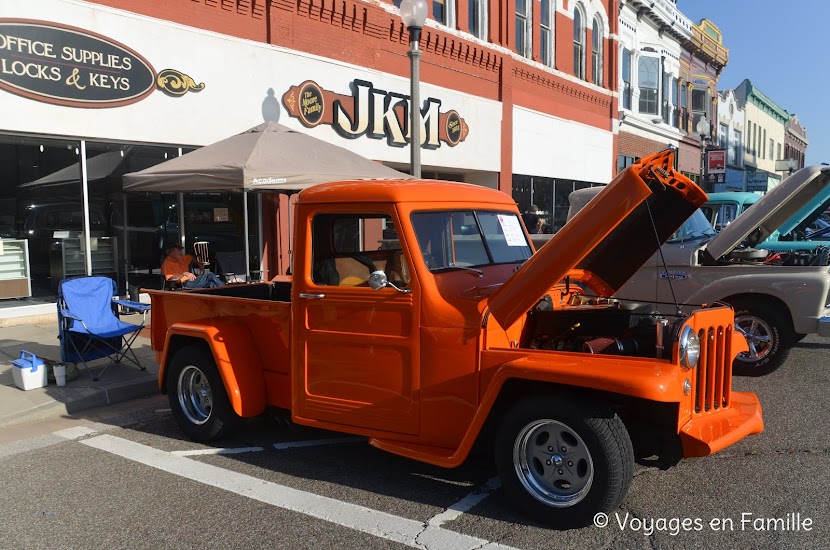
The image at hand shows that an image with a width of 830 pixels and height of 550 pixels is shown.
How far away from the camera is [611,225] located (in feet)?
11.7

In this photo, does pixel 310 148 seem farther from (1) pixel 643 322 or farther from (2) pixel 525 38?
(2) pixel 525 38

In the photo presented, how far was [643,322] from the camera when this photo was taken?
4.12 meters

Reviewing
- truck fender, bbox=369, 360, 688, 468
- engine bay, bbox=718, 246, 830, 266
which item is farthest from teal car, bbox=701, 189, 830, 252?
truck fender, bbox=369, 360, 688, 468

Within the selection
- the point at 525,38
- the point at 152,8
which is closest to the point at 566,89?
the point at 525,38

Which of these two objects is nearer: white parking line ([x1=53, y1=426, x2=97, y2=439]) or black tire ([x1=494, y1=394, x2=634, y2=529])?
black tire ([x1=494, y1=394, x2=634, y2=529])

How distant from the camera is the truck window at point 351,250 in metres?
4.34

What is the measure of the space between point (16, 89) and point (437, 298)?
25.0 feet

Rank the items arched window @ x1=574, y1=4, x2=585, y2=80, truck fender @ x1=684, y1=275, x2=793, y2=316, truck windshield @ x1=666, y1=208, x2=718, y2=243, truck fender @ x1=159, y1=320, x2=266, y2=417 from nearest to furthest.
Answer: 1. truck fender @ x1=159, y1=320, x2=266, y2=417
2. truck fender @ x1=684, y1=275, x2=793, y2=316
3. truck windshield @ x1=666, y1=208, x2=718, y2=243
4. arched window @ x1=574, y1=4, x2=585, y2=80

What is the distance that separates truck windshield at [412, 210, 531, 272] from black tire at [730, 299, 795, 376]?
3387mm

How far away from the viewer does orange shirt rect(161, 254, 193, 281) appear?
877 centimetres

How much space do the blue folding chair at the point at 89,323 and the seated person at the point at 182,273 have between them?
83 cm

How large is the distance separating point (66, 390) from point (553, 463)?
16.6ft

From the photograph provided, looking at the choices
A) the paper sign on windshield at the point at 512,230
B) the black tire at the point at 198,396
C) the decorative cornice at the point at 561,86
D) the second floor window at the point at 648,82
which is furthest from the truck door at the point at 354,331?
the second floor window at the point at 648,82

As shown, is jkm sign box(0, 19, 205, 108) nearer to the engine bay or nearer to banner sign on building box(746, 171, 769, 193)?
the engine bay
